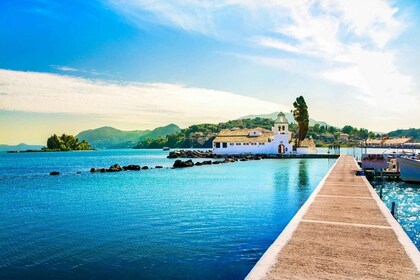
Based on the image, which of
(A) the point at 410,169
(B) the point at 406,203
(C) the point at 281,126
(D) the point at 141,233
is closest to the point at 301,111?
(C) the point at 281,126

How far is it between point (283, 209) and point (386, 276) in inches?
523

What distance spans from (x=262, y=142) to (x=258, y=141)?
1.21 m

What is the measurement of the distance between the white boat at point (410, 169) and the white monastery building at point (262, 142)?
184 ft

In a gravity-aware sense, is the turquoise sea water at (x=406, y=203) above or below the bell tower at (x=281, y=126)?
below

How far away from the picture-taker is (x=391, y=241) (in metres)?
9.92

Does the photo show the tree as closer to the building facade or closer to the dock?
the building facade

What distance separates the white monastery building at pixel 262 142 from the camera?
93.5 metres

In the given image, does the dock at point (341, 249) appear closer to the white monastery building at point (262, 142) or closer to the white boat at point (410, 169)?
the white boat at point (410, 169)

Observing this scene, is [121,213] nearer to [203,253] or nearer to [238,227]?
[238,227]

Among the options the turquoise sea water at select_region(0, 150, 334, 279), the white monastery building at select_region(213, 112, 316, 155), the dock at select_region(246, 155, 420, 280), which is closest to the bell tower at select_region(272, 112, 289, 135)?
the white monastery building at select_region(213, 112, 316, 155)

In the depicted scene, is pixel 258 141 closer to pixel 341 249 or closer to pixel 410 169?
pixel 410 169

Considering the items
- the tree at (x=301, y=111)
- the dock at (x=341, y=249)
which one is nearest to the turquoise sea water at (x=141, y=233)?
the dock at (x=341, y=249)

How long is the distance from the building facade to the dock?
262ft

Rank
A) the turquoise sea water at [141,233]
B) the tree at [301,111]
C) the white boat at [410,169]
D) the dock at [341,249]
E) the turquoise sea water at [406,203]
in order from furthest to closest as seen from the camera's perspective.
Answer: the tree at [301,111], the white boat at [410,169], the turquoise sea water at [406,203], the turquoise sea water at [141,233], the dock at [341,249]
